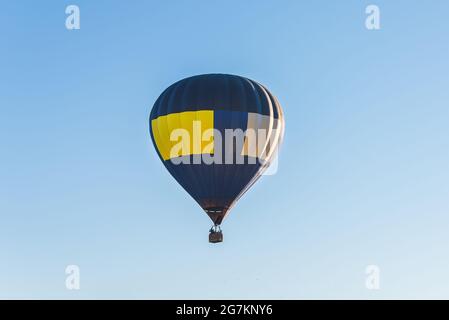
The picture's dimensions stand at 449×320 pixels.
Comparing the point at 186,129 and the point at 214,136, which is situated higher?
the point at 186,129

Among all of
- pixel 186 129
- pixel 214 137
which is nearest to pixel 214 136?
pixel 214 137

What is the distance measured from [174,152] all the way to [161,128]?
104 cm

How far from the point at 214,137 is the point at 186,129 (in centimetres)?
107

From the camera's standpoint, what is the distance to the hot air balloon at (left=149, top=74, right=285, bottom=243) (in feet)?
247

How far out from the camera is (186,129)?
75312mm

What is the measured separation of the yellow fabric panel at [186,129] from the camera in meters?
75.1

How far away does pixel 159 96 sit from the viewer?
7656 centimetres

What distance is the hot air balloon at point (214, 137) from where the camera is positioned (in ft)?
247

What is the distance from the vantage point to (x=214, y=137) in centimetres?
7531

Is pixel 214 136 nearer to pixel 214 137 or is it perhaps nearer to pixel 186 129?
pixel 214 137

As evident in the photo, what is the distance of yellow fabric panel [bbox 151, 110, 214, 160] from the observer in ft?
246
